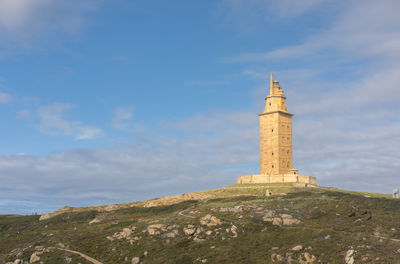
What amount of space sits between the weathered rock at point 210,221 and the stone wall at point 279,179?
3612cm

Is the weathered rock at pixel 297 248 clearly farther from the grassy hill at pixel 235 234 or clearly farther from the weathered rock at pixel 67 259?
the weathered rock at pixel 67 259

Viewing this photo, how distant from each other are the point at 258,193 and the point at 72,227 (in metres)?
37.5

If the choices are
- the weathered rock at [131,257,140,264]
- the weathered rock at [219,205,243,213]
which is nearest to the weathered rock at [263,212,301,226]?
the weathered rock at [219,205,243,213]

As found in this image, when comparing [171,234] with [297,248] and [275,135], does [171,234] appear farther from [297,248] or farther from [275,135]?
[275,135]

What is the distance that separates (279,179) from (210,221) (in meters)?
38.4

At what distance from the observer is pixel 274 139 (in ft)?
340

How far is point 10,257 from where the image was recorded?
2347 inches

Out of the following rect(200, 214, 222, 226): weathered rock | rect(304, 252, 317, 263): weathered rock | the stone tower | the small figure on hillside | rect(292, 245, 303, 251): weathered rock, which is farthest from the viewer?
the stone tower

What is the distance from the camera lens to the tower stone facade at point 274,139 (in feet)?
334

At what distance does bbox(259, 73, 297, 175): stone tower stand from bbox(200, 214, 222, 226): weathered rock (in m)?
42.5

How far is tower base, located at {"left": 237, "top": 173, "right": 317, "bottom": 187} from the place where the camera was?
93675 millimetres

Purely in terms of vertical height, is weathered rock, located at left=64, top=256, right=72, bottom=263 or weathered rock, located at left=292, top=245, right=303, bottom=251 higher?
weathered rock, located at left=292, top=245, right=303, bottom=251

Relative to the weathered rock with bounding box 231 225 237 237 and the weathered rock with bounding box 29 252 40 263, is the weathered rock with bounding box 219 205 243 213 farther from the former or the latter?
the weathered rock with bounding box 29 252 40 263

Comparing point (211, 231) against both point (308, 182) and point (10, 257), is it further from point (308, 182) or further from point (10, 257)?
point (308, 182)
